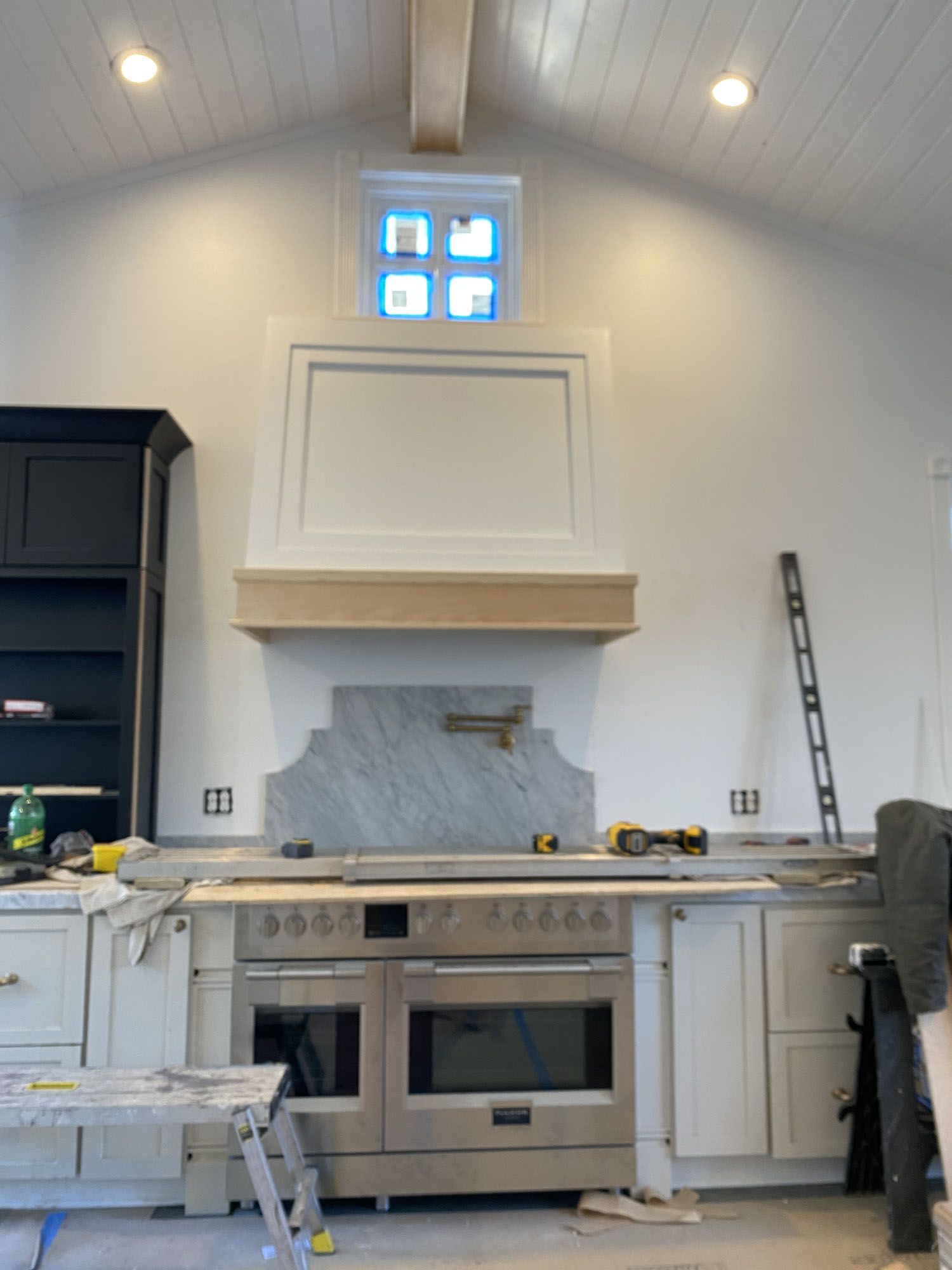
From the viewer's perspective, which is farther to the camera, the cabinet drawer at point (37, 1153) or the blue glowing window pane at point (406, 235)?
the blue glowing window pane at point (406, 235)

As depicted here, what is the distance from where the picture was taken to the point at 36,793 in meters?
2.85

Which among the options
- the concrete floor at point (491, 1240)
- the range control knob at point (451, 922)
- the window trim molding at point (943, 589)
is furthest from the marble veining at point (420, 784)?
the window trim molding at point (943, 589)

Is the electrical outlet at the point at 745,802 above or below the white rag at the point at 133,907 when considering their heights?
above

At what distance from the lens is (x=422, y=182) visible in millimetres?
3508

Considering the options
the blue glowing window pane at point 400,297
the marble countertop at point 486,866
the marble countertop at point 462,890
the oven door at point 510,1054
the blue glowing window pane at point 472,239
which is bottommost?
the oven door at point 510,1054

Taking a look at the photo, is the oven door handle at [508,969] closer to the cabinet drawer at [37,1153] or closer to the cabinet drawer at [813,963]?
the cabinet drawer at [813,963]

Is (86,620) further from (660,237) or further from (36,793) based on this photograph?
(660,237)

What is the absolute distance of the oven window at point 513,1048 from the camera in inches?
95.7

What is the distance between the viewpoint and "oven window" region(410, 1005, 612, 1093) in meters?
2.43

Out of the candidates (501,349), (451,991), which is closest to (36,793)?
(451,991)

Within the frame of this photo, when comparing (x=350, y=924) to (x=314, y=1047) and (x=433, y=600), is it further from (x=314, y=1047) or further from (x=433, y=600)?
(x=433, y=600)

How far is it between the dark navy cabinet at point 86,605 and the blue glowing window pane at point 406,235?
1168 mm

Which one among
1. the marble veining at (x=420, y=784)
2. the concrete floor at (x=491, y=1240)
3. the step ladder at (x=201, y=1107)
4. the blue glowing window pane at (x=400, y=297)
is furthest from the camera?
the blue glowing window pane at (x=400, y=297)

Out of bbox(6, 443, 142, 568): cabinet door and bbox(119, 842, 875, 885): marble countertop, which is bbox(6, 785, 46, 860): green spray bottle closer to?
bbox(119, 842, 875, 885): marble countertop
